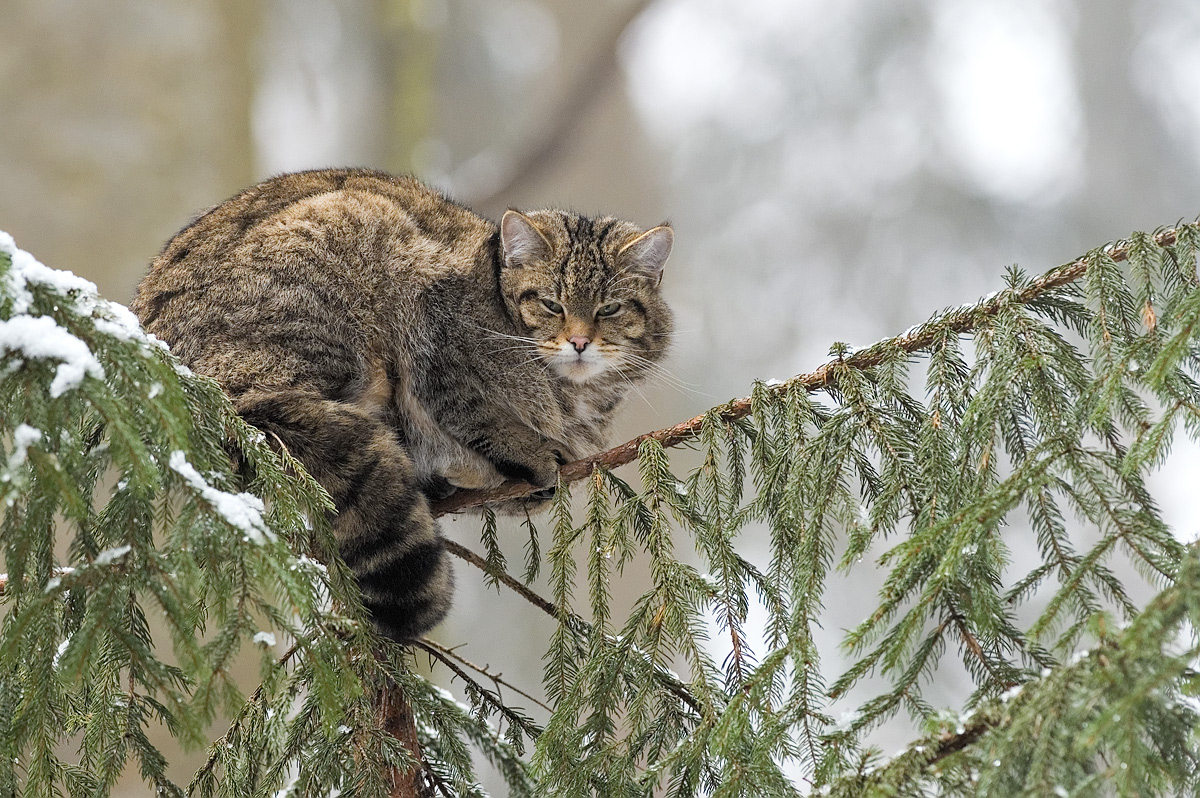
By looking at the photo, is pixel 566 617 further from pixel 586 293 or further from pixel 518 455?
pixel 586 293

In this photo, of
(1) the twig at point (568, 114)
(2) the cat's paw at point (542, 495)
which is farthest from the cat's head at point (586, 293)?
(1) the twig at point (568, 114)

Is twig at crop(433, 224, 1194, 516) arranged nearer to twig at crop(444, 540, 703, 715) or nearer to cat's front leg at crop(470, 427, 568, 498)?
twig at crop(444, 540, 703, 715)

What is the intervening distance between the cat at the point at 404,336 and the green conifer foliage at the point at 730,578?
0.18 meters

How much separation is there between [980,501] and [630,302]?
1.92 metres

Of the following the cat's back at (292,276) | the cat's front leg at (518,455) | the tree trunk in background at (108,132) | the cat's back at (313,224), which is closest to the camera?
the cat's back at (292,276)

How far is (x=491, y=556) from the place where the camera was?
2.22 meters

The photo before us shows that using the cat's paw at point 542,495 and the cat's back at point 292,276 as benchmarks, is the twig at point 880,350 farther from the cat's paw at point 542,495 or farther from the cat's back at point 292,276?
the cat's back at point 292,276

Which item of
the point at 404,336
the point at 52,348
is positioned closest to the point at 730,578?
the point at 52,348

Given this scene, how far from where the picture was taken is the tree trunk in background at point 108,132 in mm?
4578

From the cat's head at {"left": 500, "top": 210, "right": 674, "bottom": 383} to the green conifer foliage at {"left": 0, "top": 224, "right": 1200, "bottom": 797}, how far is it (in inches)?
36.5

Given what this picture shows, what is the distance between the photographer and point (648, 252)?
3145mm

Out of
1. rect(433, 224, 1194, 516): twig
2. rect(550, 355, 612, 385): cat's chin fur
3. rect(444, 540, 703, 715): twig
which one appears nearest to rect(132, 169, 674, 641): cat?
rect(550, 355, 612, 385): cat's chin fur

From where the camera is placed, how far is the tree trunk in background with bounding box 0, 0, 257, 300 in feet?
15.0

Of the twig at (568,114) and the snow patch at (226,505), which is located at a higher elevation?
the twig at (568,114)
